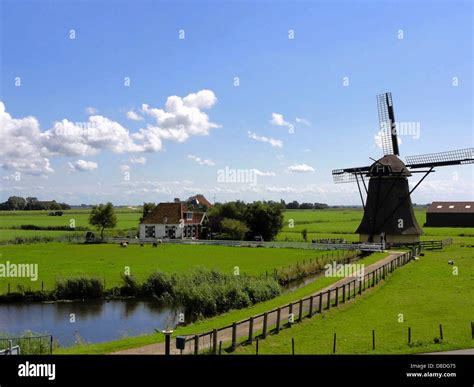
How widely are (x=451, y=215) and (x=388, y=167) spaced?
2009 inches

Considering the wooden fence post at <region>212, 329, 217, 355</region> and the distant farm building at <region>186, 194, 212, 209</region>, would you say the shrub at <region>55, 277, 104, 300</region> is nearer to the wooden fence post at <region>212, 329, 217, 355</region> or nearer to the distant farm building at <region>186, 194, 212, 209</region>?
the wooden fence post at <region>212, 329, 217, 355</region>

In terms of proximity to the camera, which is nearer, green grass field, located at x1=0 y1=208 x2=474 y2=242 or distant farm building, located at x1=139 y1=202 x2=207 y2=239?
distant farm building, located at x1=139 y1=202 x2=207 y2=239

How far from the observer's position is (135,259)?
45.2 metres

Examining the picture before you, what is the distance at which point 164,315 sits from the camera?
2644cm

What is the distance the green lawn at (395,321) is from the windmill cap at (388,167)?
61.1 ft

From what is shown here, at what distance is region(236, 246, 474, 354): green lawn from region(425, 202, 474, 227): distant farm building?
65634 mm

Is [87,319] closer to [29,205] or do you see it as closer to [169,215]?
[169,215]

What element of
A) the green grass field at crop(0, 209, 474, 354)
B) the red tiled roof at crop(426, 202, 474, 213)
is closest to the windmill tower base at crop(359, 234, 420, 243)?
the green grass field at crop(0, 209, 474, 354)

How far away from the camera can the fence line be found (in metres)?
16.2

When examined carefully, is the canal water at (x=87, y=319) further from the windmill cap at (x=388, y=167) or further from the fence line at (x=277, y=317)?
the windmill cap at (x=388, y=167)

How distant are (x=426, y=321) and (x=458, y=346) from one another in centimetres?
408

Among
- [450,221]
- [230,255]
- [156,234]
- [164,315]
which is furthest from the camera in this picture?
[450,221]
